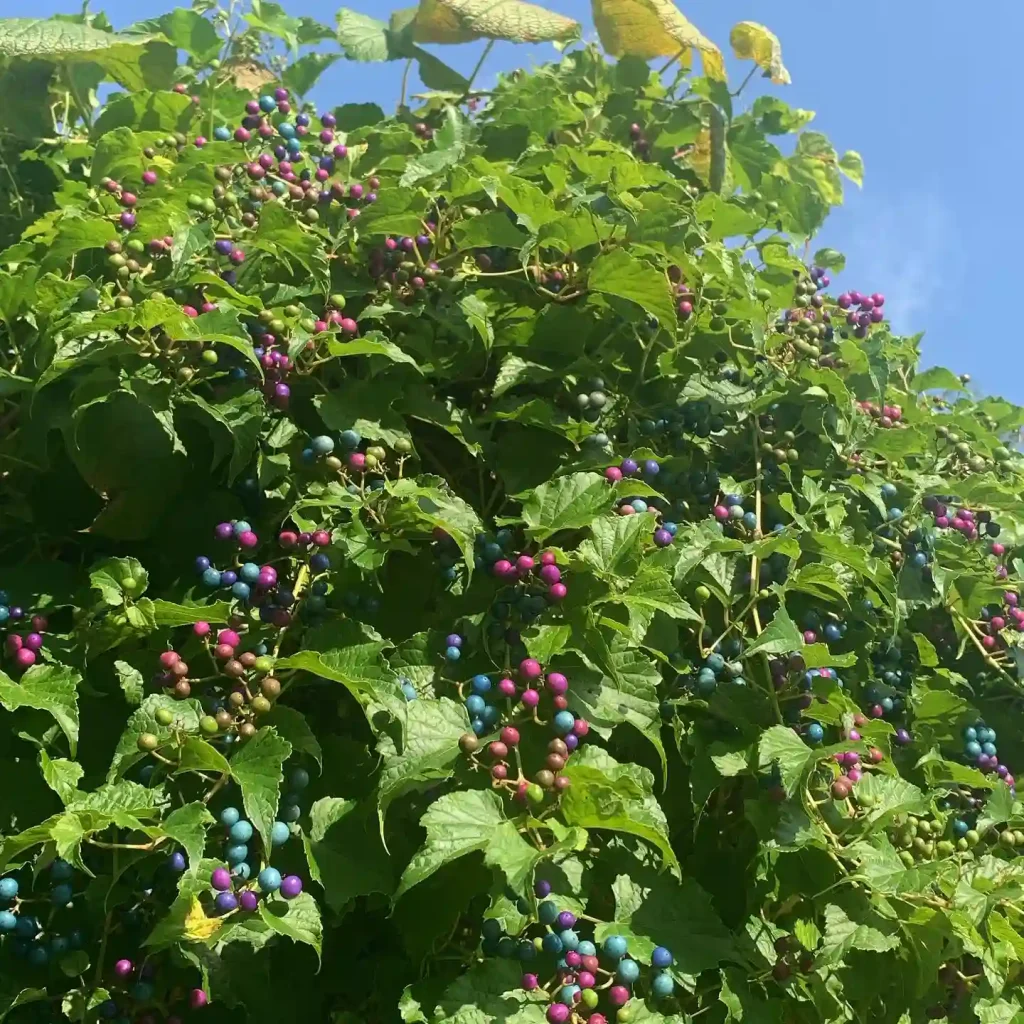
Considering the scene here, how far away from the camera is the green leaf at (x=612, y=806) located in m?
1.55

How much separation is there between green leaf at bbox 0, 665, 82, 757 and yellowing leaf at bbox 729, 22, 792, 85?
2.67 m

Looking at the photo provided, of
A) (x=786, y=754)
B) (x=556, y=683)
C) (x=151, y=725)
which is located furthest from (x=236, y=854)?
(x=786, y=754)

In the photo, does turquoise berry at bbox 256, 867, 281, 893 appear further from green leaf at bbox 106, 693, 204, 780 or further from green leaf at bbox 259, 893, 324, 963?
green leaf at bbox 106, 693, 204, 780

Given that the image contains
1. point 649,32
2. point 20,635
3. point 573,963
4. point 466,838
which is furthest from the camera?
point 649,32

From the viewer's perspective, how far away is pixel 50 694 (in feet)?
5.36

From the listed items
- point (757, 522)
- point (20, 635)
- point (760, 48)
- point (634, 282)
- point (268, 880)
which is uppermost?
point (760, 48)

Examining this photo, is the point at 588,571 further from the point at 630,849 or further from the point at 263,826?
the point at 263,826

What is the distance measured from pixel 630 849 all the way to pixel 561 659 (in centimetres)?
35

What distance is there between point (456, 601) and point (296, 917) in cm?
64

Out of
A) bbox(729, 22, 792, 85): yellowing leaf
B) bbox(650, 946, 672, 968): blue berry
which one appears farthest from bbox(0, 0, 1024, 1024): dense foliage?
bbox(729, 22, 792, 85): yellowing leaf

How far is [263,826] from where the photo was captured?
4.94 ft

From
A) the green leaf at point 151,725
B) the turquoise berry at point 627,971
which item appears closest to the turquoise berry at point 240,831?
the green leaf at point 151,725

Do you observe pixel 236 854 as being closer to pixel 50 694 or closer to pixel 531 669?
pixel 50 694

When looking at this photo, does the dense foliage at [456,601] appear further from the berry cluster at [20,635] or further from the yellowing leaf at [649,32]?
the yellowing leaf at [649,32]
